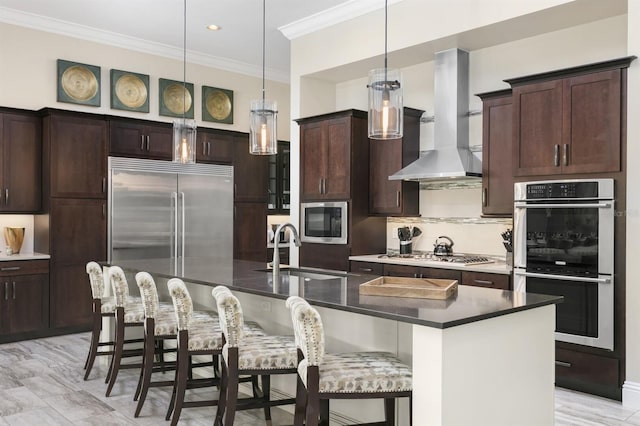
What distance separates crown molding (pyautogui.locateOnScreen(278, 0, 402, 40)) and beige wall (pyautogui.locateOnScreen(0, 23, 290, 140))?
1.66m

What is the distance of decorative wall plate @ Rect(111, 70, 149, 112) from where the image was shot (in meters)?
6.48

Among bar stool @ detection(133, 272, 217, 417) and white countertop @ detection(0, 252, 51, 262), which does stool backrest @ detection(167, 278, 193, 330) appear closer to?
bar stool @ detection(133, 272, 217, 417)

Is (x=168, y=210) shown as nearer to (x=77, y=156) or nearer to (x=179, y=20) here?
(x=77, y=156)

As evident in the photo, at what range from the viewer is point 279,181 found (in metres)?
7.75

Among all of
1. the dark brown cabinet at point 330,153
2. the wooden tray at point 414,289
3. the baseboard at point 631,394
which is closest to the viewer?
the wooden tray at point 414,289

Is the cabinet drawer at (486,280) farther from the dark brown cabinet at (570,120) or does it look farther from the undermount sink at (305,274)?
the undermount sink at (305,274)

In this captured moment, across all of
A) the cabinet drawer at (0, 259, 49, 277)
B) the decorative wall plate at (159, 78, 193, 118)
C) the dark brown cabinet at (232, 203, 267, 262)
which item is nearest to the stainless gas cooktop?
the dark brown cabinet at (232, 203, 267, 262)

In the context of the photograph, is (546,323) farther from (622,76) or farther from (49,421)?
(49,421)

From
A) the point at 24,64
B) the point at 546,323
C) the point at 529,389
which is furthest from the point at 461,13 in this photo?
the point at 24,64

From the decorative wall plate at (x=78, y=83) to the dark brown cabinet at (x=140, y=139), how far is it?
0.51 metres

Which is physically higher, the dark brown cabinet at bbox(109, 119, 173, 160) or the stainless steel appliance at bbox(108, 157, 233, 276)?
the dark brown cabinet at bbox(109, 119, 173, 160)

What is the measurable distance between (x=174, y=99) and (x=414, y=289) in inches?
205

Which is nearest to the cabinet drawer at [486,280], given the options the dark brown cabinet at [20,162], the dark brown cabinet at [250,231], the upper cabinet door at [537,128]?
the upper cabinet door at [537,128]

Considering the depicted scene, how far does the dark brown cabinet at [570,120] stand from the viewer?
150 inches
